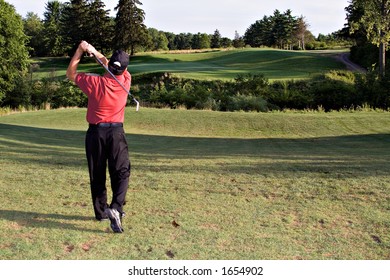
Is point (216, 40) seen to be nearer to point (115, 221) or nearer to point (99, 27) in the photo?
point (99, 27)

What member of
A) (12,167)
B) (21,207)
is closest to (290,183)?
(21,207)

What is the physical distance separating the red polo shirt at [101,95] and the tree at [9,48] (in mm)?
34380

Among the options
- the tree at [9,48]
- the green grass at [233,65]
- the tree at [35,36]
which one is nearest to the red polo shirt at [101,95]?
the green grass at [233,65]

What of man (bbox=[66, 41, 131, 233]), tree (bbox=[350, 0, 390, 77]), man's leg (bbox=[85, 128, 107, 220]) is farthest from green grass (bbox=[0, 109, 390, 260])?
tree (bbox=[350, 0, 390, 77])

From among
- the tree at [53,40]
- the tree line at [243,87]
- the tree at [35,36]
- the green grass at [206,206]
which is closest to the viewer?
the green grass at [206,206]

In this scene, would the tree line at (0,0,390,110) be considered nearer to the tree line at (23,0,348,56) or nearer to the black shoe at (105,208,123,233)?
the tree line at (23,0,348,56)

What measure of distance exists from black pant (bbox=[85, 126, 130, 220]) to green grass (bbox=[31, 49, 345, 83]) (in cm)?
3401

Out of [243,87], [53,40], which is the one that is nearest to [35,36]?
[53,40]

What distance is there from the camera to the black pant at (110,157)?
5.06 m

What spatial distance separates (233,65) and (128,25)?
21.1m

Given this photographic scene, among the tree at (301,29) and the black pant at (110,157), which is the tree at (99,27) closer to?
the tree at (301,29)

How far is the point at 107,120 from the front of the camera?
505cm

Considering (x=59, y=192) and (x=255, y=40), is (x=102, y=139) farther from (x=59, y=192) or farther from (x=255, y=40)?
(x=255, y=40)

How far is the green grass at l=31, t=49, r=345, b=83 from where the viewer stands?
4309 cm
